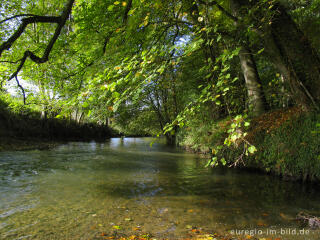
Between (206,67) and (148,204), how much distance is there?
3038mm

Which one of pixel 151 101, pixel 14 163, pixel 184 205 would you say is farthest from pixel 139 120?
pixel 184 205

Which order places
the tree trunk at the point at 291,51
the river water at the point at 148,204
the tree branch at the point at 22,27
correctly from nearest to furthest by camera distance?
the river water at the point at 148,204 → the tree branch at the point at 22,27 → the tree trunk at the point at 291,51

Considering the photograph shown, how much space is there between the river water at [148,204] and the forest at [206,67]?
3.01ft

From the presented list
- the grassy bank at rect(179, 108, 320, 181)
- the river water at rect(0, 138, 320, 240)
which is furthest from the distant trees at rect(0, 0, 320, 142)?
the river water at rect(0, 138, 320, 240)

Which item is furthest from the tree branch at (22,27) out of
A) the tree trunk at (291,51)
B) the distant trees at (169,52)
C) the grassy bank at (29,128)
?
the grassy bank at (29,128)

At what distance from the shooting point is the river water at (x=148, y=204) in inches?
135

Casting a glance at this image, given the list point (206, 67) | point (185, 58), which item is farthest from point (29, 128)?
point (206, 67)

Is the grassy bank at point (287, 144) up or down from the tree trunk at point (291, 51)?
down

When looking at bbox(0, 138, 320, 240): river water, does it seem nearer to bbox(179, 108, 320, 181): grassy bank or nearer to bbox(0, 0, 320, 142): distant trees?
bbox(179, 108, 320, 181): grassy bank

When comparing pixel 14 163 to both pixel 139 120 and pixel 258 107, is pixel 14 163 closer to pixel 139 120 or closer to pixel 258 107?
pixel 258 107

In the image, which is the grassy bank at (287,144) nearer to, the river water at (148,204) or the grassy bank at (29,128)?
the river water at (148,204)

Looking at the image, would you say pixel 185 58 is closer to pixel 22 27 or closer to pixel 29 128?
pixel 22 27

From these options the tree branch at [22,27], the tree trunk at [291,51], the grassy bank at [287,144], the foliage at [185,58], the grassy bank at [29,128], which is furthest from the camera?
the grassy bank at [29,128]

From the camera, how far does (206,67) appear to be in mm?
3617
